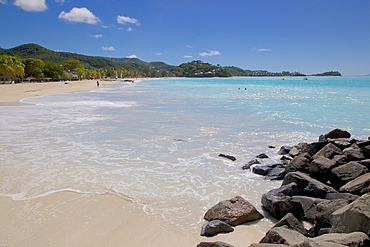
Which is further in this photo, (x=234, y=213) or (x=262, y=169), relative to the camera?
(x=262, y=169)

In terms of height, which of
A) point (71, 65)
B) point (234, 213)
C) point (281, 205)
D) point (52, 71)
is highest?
point (71, 65)

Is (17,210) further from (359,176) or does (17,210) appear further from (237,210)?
(359,176)

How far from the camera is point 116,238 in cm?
377

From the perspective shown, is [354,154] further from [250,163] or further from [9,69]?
[9,69]

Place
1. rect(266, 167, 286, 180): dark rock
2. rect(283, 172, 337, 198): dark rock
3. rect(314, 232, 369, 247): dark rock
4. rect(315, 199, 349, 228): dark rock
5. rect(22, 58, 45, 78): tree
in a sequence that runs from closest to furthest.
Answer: rect(314, 232, 369, 247): dark rock
rect(315, 199, 349, 228): dark rock
rect(283, 172, 337, 198): dark rock
rect(266, 167, 286, 180): dark rock
rect(22, 58, 45, 78): tree

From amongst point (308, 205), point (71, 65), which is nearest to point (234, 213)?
point (308, 205)

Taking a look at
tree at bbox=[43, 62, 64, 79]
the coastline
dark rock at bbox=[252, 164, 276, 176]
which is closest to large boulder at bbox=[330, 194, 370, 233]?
the coastline

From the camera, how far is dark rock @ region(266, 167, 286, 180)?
6215mm

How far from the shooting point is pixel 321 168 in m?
5.55

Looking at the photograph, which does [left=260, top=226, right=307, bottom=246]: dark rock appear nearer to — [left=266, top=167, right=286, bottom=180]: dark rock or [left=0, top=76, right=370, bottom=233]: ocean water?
[left=0, top=76, right=370, bottom=233]: ocean water

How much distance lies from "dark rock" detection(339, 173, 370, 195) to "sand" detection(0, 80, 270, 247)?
64.6 inches

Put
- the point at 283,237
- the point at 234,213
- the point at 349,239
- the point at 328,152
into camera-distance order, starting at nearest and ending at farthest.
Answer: the point at 349,239 → the point at 283,237 → the point at 234,213 → the point at 328,152

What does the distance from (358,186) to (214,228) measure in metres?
2.67

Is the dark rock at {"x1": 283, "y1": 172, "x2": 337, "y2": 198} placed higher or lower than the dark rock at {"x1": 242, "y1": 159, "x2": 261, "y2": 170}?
higher
